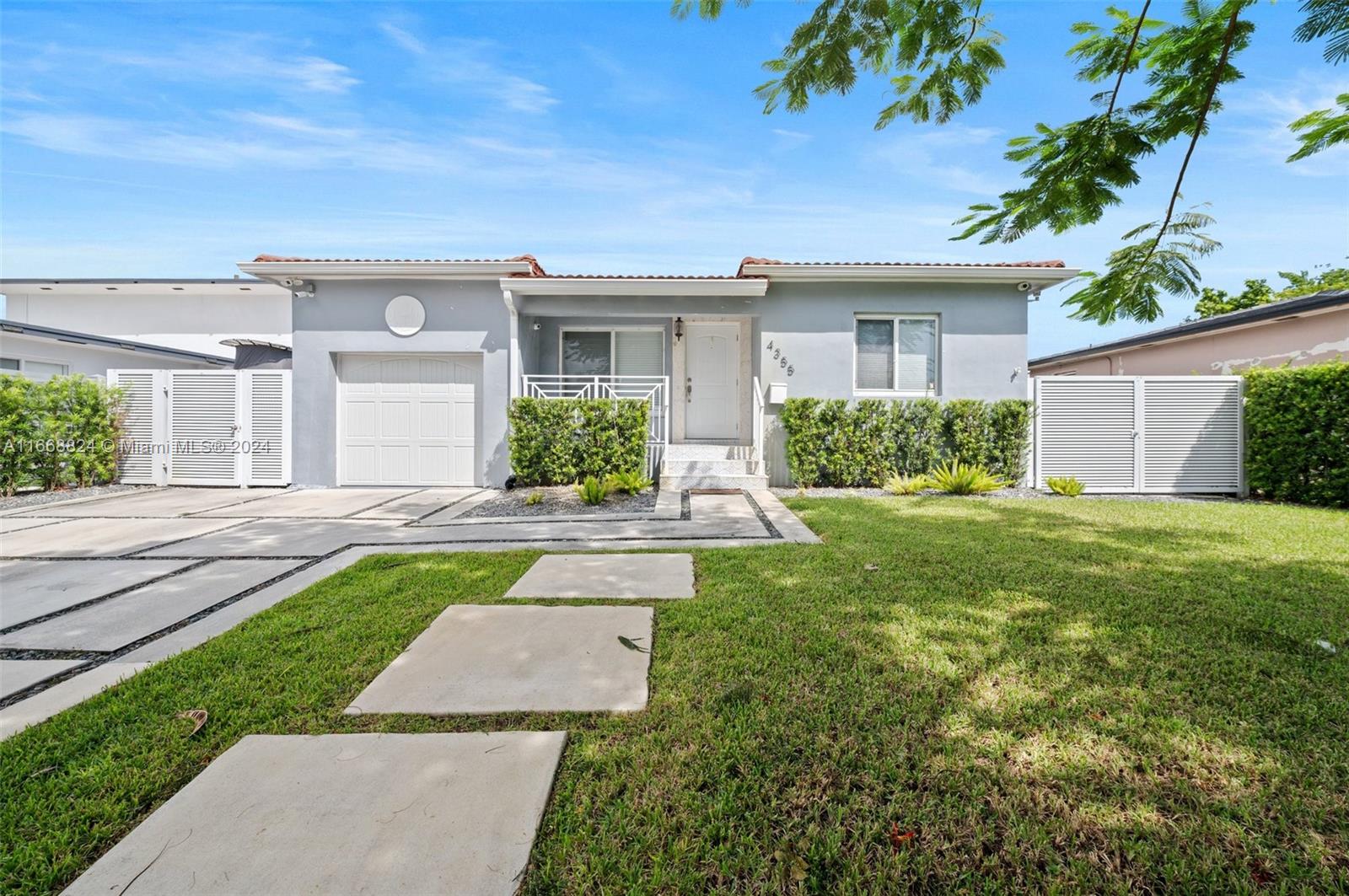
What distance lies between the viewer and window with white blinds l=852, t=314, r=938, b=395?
9.43 meters

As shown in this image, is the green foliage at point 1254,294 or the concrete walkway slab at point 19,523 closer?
the concrete walkway slab at point 19,523

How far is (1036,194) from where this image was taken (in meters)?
2.84

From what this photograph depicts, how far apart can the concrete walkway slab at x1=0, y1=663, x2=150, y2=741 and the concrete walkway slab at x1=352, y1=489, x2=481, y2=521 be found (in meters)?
3.84

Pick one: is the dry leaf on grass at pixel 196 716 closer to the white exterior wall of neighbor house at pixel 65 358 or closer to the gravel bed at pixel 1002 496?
the gravel bed at pixel 1002 496

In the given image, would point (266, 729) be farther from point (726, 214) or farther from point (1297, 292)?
point (1297, 292)

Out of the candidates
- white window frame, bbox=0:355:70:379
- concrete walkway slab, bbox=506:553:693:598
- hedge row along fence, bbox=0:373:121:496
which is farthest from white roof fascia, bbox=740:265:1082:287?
white window frame, bbox=0:355:70:379

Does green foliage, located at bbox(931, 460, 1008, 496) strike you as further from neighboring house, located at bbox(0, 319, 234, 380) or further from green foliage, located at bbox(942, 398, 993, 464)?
neighboring house, located at bbox(0, 319, 234, 380)

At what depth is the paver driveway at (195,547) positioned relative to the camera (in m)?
2.64

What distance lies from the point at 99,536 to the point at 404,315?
4834 millimetres

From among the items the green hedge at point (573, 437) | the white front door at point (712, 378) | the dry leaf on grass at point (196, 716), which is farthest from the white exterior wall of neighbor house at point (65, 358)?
the dry leaf on grass at point (196, 716)

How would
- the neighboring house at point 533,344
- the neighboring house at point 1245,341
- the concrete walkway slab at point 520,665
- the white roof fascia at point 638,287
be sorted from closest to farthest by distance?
the concrete walkway slab at point 520,665, the white roof fascia at point 638,287, the neighboring house at point 533,344, the neighboring house at point 1245,341

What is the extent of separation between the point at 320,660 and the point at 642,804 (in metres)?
1.78

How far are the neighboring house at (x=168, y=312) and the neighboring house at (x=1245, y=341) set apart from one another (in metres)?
18.3

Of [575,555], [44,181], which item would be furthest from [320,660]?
[44,181]
